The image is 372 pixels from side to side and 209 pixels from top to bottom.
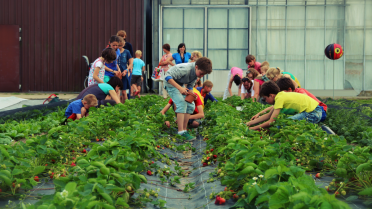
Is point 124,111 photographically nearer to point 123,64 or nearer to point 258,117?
point 258,117

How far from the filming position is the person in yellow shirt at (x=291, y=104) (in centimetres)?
535

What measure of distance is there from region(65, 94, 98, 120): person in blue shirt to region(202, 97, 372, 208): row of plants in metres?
2.14

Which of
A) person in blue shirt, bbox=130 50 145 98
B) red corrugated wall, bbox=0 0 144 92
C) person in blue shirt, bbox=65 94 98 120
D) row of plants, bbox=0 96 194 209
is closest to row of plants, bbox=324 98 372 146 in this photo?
row of plants, bbox=0 96 194 209

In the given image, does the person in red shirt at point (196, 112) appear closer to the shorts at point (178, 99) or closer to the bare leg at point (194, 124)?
the bare leg at point (194, 124)

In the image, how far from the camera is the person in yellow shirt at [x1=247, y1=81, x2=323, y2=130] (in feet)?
17.5

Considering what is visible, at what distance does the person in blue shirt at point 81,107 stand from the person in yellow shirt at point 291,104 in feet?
7.73

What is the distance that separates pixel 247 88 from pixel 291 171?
6826 millimetres

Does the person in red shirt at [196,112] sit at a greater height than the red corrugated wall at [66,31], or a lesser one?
lesser

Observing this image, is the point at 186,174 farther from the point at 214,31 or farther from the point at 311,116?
the point at 214,31

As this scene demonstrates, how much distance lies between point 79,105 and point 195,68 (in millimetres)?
1878

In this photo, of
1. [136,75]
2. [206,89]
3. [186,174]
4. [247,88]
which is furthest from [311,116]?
[136,75]

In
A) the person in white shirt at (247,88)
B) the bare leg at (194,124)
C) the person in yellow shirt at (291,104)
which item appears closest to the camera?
the person in yellow shirt at (291,104)

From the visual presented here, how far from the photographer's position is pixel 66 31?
1526 centimetres

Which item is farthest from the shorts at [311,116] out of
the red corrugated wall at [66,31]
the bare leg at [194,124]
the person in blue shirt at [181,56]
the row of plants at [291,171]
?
the red corrugated wall at [66,31]
